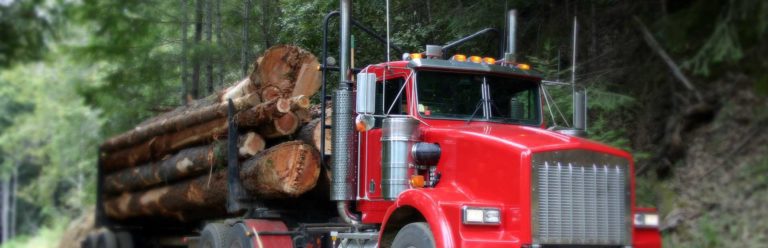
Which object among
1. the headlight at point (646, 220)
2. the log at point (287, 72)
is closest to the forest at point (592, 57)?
the headlight at point (646, 220)

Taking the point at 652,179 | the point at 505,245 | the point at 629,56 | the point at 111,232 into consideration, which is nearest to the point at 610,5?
the point at 629,56

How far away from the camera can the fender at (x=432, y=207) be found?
6965mm

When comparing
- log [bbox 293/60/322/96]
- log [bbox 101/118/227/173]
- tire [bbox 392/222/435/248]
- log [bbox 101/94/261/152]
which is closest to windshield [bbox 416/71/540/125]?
tire [bbox 392/222/435/248]

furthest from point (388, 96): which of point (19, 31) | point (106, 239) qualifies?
point (106, 239)

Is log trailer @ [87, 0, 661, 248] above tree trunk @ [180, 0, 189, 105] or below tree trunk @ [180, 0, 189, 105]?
below

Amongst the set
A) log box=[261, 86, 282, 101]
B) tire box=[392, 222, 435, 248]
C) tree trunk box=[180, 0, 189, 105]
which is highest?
tree trunk box=[180, 0, 189, 105]

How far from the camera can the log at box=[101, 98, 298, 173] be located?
9789 millimetres

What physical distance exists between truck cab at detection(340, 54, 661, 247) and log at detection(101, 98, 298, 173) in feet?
4.50

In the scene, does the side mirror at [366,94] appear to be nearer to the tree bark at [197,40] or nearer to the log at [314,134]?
the log at [314,134]

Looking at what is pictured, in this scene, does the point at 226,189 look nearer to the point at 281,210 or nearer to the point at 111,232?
the point at 281,210

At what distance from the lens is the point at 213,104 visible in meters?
11.6

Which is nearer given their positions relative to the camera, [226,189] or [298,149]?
[298,149]

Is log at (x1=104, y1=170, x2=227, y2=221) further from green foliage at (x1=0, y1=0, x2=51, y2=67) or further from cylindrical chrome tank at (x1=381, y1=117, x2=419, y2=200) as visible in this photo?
cylindrical chrome tank at (x1=381, y1=117, x2=419, y2=200)

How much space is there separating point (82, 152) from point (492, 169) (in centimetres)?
2395
